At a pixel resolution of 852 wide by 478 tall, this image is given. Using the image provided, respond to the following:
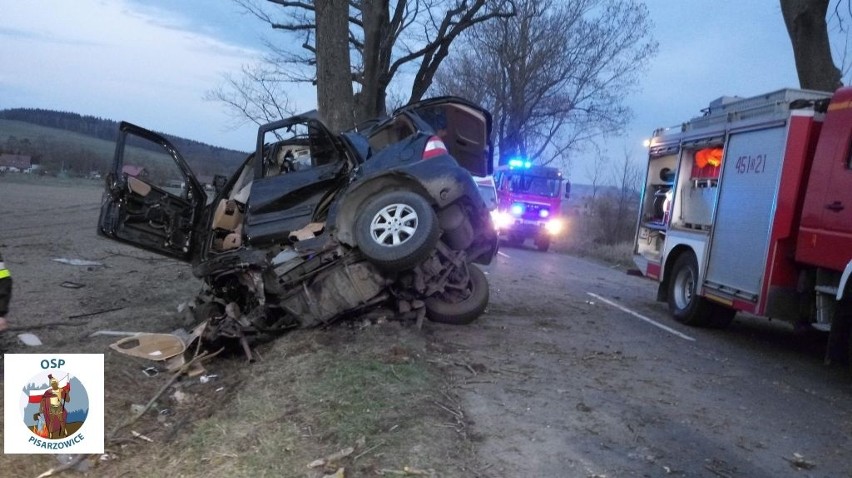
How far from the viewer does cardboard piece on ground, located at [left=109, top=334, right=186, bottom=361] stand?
5906 mm

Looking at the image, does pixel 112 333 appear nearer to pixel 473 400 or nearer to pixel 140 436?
pixel 140 436

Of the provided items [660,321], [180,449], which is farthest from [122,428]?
[660,321]

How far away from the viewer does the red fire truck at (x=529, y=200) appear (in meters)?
23.3

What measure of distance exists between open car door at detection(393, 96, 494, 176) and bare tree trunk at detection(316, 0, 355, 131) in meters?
5.27

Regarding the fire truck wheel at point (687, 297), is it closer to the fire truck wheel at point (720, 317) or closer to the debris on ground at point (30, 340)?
the fire truck wheel at point (720, 317)

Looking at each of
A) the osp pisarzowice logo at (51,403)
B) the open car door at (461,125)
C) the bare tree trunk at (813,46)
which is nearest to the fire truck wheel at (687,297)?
the open car door at (461,125)

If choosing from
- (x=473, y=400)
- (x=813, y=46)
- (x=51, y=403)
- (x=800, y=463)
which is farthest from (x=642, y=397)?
(x=813, y=46)

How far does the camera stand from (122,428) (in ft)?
14.8

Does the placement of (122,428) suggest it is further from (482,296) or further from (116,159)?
(482,296)

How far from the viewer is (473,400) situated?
4809 mm

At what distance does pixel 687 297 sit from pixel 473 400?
567 cm

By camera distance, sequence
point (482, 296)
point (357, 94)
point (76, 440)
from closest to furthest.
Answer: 1. point (76, 440)
2. point (482, 296)
3. point (357, 94)

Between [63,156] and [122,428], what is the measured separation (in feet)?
184

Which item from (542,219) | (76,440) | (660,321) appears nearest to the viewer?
(76,440)
